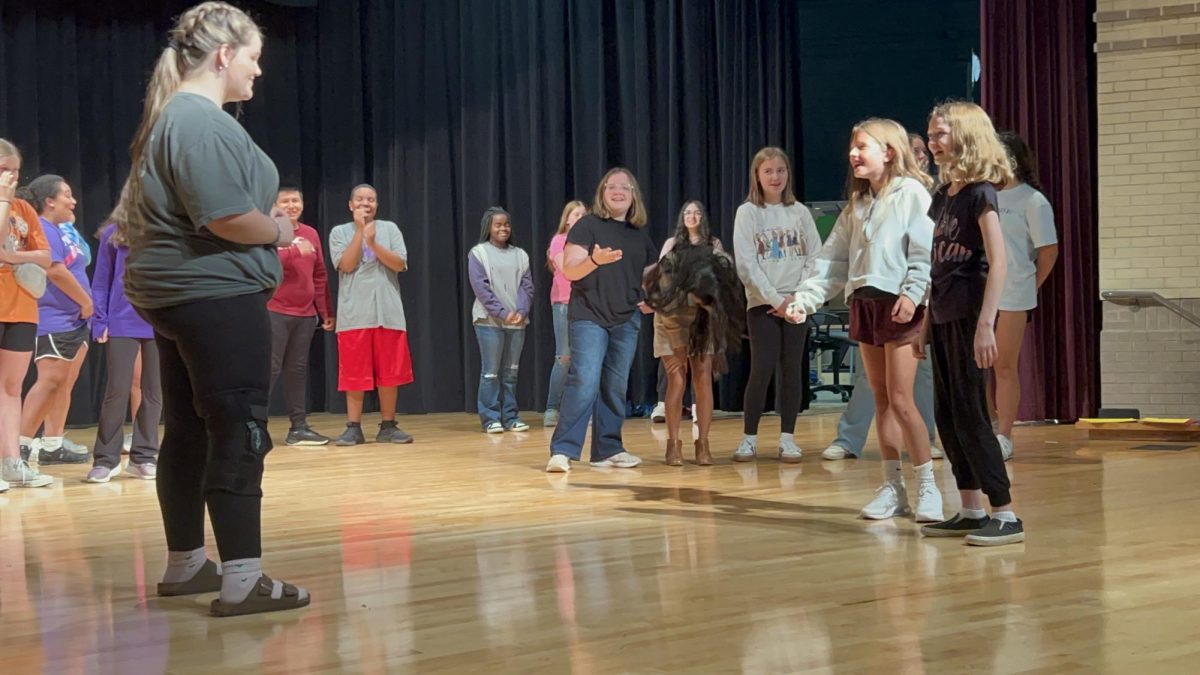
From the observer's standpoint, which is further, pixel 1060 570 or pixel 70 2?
pixel 70 2

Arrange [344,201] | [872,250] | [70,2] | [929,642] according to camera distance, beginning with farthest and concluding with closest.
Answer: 1. [344,201]
2. [70,2]
3. [872,250]
4. [929,642]

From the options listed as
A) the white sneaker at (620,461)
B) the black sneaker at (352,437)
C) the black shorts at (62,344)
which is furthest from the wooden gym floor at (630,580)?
the black sneaker at (352,437)

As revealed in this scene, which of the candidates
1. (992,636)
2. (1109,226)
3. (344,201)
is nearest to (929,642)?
(992,636)

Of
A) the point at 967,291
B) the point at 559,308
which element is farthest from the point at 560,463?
the point at 559,308

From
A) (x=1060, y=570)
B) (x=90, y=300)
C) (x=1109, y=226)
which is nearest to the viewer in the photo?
(x=1060, y=570)

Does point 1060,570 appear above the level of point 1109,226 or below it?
below

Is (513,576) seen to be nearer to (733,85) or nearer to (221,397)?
(221,397)

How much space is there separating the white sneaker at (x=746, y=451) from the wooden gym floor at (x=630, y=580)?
601 millimetres

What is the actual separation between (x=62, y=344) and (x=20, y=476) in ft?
2.65

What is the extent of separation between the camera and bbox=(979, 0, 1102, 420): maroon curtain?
328 inches

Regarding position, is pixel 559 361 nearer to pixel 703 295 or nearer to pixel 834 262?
pixel 703 295

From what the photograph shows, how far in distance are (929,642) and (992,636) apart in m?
0.14

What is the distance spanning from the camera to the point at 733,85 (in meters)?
9.98

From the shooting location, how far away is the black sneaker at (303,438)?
7.77 m
